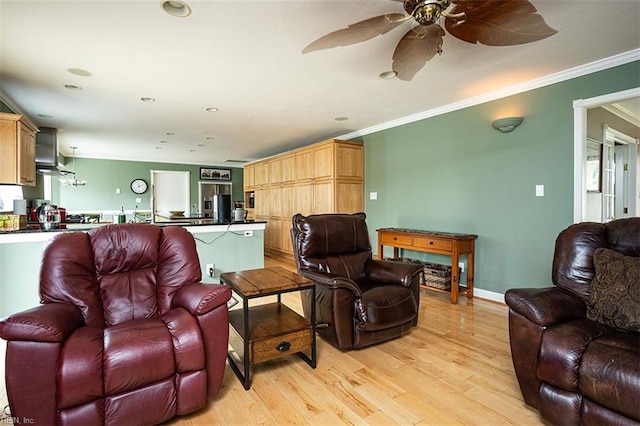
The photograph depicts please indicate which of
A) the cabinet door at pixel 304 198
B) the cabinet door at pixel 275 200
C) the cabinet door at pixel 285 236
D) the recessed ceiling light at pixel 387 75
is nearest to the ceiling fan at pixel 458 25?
the recessed ceiling light at pixel 387 75

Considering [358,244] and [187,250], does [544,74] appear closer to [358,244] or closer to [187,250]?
[358,244]

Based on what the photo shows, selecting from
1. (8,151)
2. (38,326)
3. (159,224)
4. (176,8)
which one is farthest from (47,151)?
(38,326)

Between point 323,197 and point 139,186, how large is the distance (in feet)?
19.6

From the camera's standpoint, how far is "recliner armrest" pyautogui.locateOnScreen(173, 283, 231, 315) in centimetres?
174

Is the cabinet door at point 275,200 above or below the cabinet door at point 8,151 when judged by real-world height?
below

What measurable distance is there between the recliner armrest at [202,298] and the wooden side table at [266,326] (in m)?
0.15

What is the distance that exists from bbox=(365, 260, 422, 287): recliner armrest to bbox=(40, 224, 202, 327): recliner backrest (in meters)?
1.53

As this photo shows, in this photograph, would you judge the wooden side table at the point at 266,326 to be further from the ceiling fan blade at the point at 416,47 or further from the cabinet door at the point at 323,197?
the cabinet door at the point at 323,197

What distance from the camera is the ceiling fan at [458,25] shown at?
1.57 metres

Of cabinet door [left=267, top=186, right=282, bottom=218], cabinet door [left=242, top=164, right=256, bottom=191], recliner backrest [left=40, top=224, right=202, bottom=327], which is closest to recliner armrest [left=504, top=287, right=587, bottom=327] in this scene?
recliner backrest [left=40, top=224, right=202, bottom=327]

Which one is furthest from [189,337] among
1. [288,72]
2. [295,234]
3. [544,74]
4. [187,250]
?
[544,74]

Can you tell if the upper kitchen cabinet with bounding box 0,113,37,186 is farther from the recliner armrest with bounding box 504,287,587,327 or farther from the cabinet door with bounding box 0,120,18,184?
the recliner armrest with bounding box 504,287,587,327

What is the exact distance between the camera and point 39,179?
5.12m

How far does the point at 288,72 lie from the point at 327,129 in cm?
241
